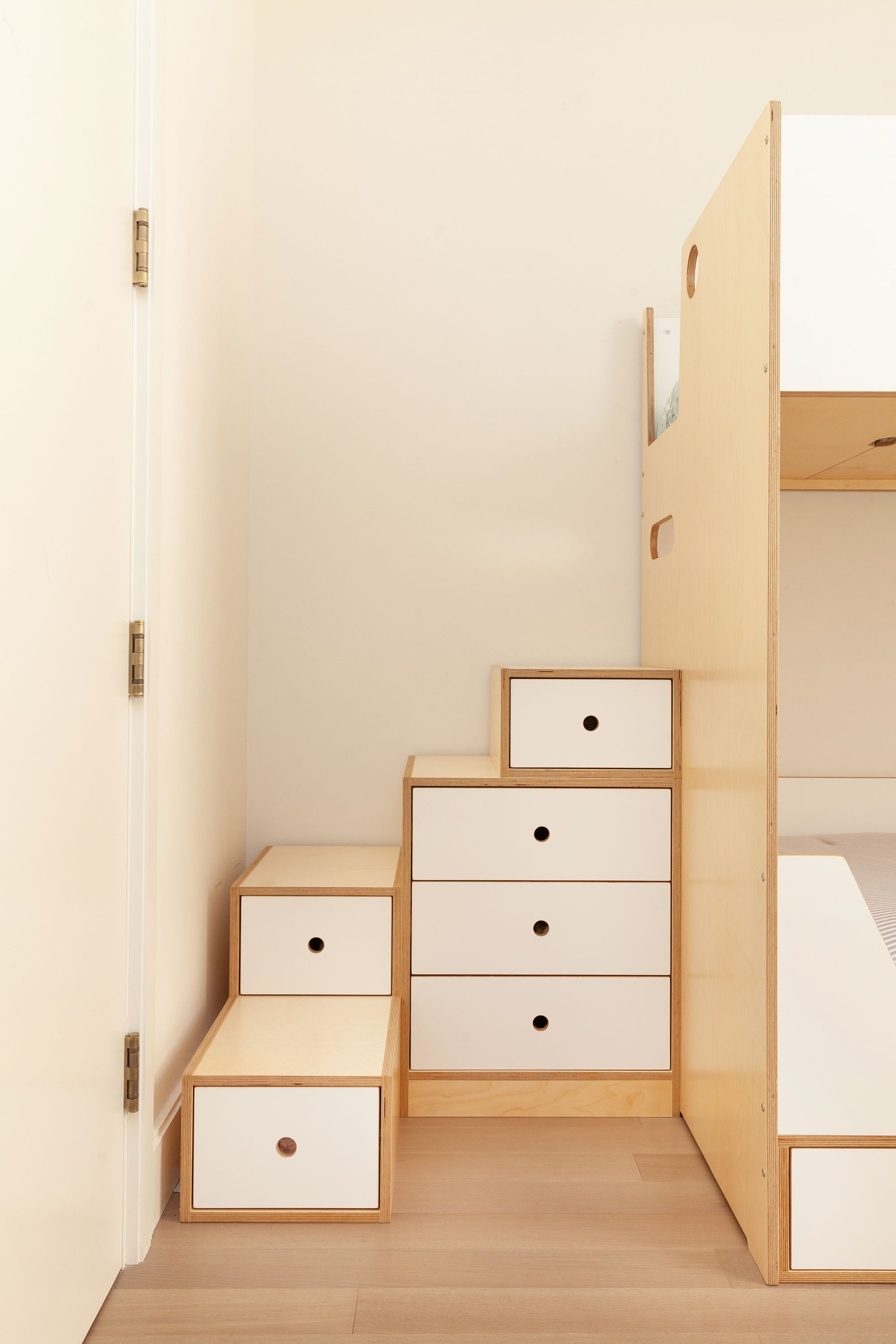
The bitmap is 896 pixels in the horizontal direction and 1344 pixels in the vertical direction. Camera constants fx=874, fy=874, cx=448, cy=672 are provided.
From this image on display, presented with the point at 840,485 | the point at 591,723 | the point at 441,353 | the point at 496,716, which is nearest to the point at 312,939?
the point at 496,716

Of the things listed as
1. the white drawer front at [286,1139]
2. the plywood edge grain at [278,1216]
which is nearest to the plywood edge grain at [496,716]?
the white drawer front at [286,1139]

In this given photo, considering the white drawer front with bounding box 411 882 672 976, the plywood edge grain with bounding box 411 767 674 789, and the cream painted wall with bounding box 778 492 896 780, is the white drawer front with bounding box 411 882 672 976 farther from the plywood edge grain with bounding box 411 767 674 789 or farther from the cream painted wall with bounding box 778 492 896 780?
the cream painted wall with bounding box 778 492 896 780

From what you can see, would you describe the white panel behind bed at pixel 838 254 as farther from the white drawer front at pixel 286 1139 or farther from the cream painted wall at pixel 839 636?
the white drawer front at pixel 286 1139

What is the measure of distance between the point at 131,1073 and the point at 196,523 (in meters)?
0.91

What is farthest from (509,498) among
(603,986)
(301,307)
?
(603,986)

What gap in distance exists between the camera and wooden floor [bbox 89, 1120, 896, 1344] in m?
1.14

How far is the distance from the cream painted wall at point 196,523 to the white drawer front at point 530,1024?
1.47 ft

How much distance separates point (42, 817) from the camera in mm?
960

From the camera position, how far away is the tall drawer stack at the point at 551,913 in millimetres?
1722

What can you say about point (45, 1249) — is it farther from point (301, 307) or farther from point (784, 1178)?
point (301, 307)

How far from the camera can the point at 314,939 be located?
1.69 meters

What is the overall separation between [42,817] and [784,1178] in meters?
1.09

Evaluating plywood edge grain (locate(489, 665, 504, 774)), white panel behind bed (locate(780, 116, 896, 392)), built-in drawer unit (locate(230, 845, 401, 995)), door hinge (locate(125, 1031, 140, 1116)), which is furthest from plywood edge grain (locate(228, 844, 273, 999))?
white panel behind bed (locate(780, 116, 896, 392))

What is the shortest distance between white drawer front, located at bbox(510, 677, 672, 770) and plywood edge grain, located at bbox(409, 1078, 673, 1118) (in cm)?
63
